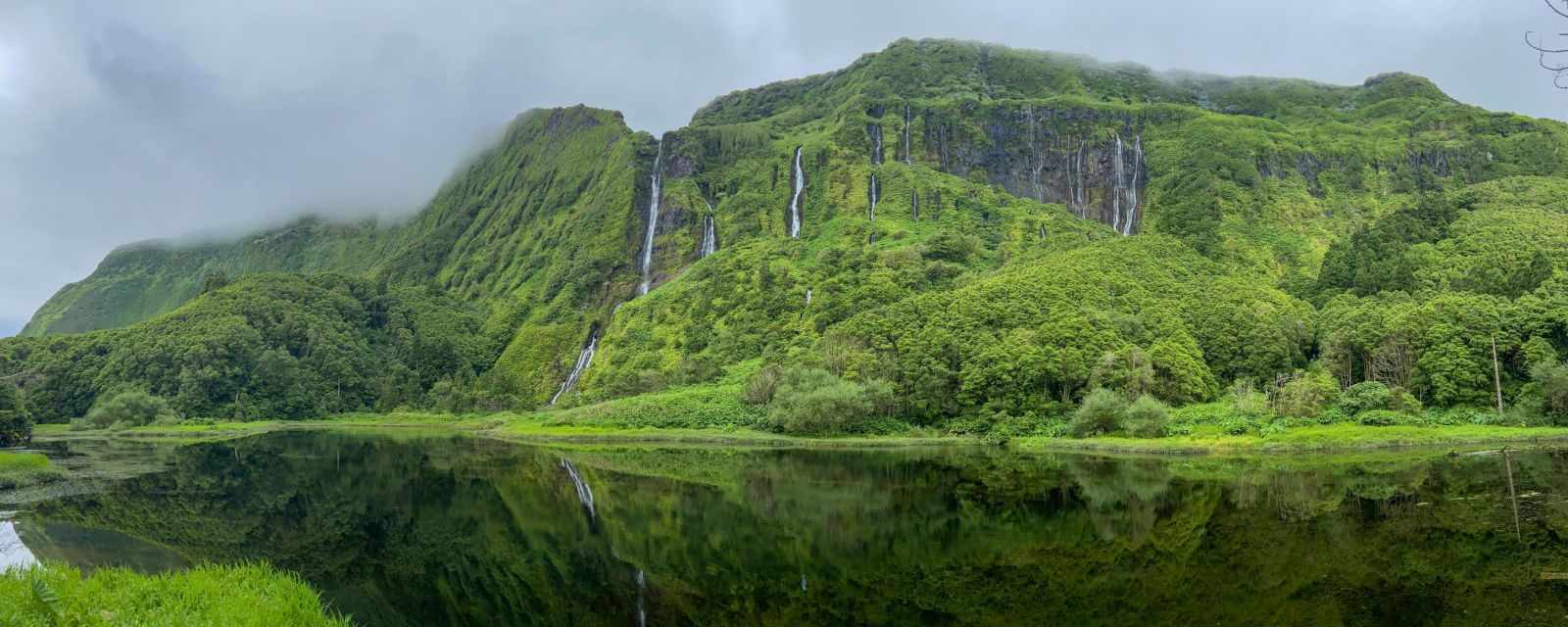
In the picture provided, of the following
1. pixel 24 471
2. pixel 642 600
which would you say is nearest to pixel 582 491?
pixel 642 600

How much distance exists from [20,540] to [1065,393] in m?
80.0

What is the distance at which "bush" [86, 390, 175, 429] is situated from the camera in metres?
133

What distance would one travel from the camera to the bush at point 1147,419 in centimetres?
7094

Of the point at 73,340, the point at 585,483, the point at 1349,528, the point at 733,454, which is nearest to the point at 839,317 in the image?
the point at 733,454

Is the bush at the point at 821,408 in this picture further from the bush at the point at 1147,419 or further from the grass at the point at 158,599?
the grass at the point at 158,599

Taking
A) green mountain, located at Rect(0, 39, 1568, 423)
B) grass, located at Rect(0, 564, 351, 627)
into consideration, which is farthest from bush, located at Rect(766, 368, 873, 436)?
grass, located at Rect(0, 564, 351, 627)

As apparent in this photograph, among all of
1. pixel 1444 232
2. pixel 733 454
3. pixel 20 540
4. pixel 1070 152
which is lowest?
pixel 733 454

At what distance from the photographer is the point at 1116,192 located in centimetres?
18800

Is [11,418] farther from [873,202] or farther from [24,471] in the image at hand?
[873,202]

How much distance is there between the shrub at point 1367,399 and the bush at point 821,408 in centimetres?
4278

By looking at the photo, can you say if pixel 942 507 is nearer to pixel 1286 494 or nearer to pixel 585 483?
pixel 1286 494

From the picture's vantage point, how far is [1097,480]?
46.0 meters

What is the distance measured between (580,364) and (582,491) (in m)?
119

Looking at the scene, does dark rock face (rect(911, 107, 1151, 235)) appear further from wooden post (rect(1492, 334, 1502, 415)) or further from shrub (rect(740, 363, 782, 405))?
shrub (rect(740, 363, 782, 405))
